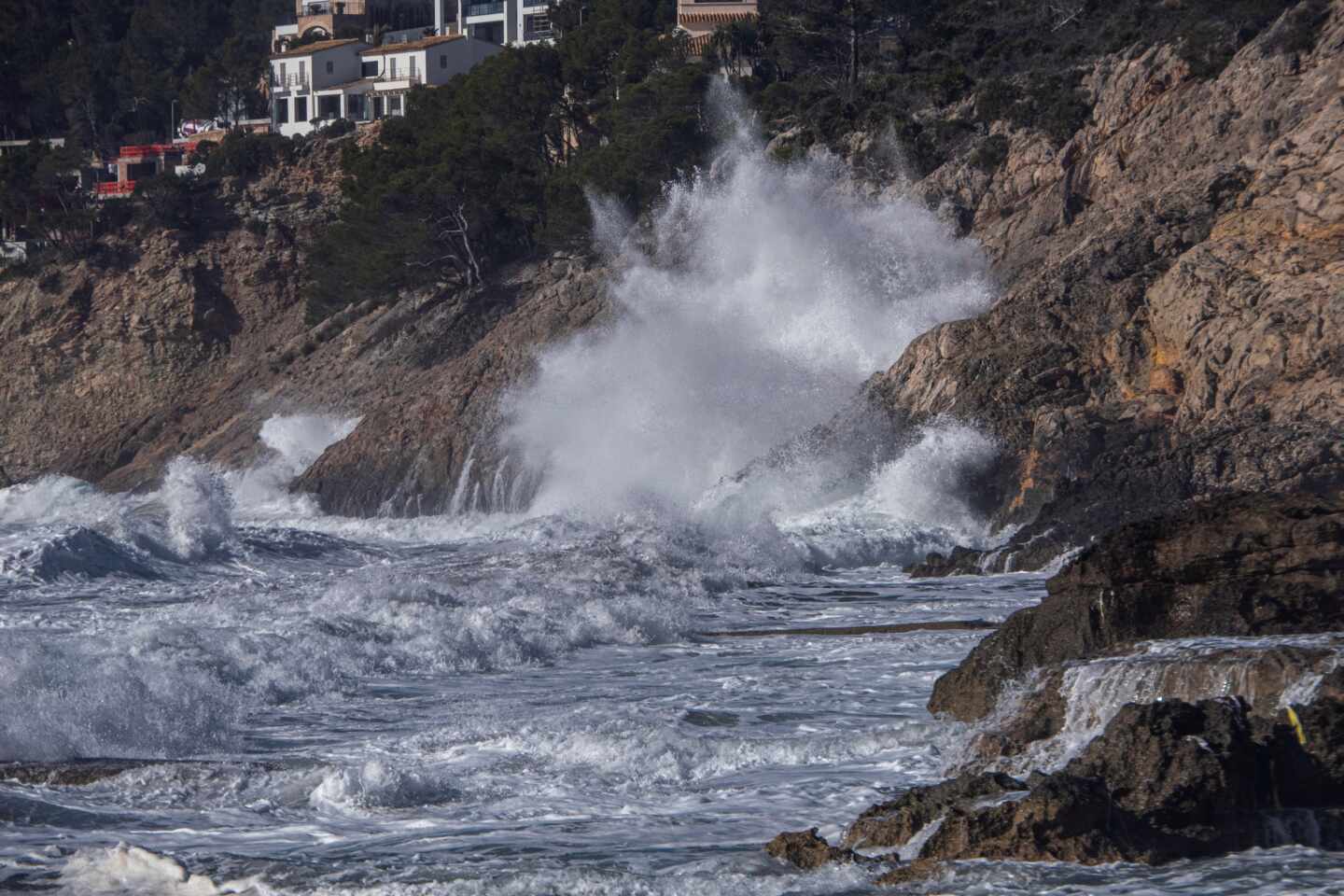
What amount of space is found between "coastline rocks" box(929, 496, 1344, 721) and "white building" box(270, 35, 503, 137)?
2139 inches

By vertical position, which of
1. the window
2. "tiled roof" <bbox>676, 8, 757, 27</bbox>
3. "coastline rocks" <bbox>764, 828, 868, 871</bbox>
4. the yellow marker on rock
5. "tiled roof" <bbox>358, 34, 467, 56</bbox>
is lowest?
"coastline rocks" <bbox>764, 828, 868, 871</bbox>

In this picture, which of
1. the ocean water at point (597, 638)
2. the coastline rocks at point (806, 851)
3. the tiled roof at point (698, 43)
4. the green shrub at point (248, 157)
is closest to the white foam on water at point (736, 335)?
the ocean water at point (597, 638)

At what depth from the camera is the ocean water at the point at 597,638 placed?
384 inches

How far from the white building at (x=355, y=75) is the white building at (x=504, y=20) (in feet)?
→ 7.45

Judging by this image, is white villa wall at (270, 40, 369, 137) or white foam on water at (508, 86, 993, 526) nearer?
white foam on water at (508, 86, 993, 526)

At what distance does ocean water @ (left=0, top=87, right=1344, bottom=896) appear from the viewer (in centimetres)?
975

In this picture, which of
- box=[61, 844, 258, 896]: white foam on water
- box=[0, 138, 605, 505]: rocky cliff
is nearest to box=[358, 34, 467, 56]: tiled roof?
box=[0, 138, 605, 505]: rocky cliff

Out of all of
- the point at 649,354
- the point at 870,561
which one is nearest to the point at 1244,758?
the point at 870,561

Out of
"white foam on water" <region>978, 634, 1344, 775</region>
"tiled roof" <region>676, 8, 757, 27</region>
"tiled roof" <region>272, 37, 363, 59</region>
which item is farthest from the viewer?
"tiled roof" <region>272, 37, 363, 59</region>

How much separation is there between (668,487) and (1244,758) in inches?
809

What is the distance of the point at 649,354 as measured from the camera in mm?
32188

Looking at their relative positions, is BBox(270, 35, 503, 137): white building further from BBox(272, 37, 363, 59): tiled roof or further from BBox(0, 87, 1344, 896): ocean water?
BBox(0, 87, 1344, 896): ocean water

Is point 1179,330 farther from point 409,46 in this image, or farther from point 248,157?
point 409,46

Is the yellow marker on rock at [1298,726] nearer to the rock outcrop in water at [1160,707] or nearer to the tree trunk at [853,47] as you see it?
the rock outcrop in water at [1160,707]
